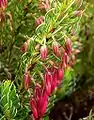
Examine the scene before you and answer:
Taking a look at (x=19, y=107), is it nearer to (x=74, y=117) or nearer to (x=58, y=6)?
(x=58, y=6)

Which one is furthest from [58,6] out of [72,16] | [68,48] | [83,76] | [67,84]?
[83,76]

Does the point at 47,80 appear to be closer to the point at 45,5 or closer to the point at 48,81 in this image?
the point at 48,81

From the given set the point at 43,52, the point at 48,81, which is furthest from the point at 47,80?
the point at 43,52

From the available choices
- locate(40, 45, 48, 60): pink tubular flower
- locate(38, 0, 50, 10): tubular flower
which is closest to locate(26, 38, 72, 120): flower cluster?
locate(40, 45, 48, 60): pink tubular flower

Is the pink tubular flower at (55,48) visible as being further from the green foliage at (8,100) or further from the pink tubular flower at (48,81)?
the green foliage at (8,100)

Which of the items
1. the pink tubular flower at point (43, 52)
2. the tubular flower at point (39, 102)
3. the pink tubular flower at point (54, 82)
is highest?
the pink tubular flower at point (43, 52)

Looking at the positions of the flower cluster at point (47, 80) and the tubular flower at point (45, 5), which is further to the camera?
the tubular flower at point (45, 5)

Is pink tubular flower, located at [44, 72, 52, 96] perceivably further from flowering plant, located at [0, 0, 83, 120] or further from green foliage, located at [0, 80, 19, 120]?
green foliage, located at [0, 80, 19, 120]

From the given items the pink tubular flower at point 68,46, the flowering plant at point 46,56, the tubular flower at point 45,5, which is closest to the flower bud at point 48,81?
the flowering plant at point 46,56
